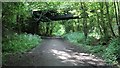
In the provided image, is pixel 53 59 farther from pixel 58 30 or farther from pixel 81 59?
pixel 58 30

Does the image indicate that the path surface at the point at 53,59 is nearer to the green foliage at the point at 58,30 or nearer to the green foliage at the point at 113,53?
the green foliage at the point at 113,53

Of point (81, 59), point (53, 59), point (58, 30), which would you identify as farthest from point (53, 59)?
point (58, 30)

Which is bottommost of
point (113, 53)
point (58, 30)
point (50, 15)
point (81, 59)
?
point (58, 30)

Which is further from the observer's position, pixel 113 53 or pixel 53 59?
pixel 53 59

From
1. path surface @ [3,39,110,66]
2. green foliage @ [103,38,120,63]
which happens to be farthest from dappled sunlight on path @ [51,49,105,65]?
green foliage @ [103,38,120,63]

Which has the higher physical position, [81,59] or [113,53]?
[113,53]

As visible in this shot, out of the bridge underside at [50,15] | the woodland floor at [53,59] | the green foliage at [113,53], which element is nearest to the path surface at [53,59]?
the woodland floor at [53,59]

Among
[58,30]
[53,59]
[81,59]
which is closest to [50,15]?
[53,59]

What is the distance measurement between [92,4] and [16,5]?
8.99m

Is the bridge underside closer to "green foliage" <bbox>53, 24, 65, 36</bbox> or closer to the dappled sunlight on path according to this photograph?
the dappled sunlight on path

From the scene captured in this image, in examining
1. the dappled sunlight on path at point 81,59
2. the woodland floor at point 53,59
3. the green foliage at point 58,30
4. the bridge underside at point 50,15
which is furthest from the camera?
the green foliage at point 58,30

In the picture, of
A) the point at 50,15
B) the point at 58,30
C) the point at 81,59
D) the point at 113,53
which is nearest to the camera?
the point at 113,53

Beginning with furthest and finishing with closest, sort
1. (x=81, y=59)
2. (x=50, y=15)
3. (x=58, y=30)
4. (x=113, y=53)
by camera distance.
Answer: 1. (x=58, y=30)
2. (x=50, y=15)
3. (x=81, y=59)
4. (x=113, y=53)

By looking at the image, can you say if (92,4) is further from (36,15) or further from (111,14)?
(36,15)
